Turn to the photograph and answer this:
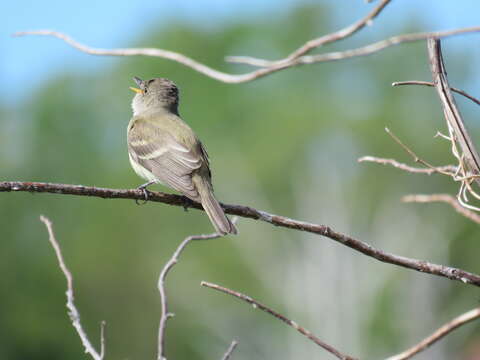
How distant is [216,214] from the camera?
587cm

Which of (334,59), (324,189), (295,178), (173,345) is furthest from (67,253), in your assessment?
(334,59)

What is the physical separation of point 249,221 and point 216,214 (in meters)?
40.2

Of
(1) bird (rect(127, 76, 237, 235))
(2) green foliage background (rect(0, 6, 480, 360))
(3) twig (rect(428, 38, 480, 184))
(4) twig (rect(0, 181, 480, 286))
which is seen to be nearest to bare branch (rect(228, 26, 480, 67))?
(3) twig (rect(428, 38, 480, 184))

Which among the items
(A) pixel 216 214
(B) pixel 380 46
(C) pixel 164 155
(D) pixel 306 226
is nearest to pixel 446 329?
(B) pixel 380 46

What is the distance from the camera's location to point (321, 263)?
4472 centimetres

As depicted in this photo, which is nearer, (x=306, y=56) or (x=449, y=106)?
(x=306, y=56)

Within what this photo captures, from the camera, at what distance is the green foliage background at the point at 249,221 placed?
155 feet

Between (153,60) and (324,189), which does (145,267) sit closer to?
(153,60)

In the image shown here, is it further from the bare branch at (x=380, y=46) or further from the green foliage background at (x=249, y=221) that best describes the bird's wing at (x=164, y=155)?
the green foliage background at (x=249, y=221)

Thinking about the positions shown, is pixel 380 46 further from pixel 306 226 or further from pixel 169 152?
pixel 169 152

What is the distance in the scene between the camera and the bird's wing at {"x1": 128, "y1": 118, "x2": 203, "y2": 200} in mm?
6762

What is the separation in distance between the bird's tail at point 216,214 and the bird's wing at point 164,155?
0.09 m

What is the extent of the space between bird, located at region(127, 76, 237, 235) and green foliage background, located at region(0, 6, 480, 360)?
1387 inches

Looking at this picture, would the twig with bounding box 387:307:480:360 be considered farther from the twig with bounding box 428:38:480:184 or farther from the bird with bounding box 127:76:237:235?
the bird with bounding box 127:76:237:235
